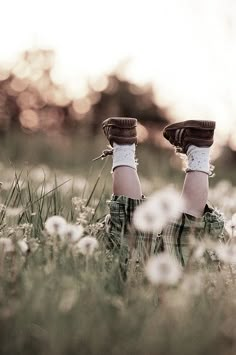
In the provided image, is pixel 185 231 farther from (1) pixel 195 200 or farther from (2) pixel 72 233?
(2) pixel 72 233

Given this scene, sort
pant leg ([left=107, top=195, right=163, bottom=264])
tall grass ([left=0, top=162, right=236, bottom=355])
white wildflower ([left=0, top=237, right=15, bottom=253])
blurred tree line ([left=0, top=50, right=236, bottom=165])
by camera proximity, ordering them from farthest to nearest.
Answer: blurred tree line ([left=0, top=50, right=236, bottom=165]) < pant leg ([left=107, top=195, right=163, bottom=264]) < white wildflower ([left=0, top=237, right=15, bottom=253]) < tall grass ([left=0, top=162, right=236, bottom=355])

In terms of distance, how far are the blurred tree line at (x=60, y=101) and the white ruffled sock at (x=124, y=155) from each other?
65.8 ft

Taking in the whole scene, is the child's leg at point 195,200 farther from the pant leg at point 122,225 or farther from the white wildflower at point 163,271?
the white wildflower at point 163,271

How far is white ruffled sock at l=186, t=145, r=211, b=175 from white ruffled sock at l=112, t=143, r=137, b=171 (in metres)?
0.28

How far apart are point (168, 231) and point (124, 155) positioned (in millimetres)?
445

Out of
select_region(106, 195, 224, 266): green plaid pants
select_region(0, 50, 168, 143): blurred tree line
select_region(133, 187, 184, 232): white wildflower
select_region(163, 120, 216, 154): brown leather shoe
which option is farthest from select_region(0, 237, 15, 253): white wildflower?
select_region(0, 50, 168, 143): blurred tree line

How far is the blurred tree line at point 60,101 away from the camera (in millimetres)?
24734

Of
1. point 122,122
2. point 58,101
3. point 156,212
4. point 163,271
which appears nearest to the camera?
point 163,271

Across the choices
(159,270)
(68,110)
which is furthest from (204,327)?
(68,110)

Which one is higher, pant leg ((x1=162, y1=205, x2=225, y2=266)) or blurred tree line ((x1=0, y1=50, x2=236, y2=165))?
blurred tree line ((x1=0, y1=50, x2=236, y2=165))

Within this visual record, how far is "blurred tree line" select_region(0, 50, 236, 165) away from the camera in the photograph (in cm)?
2473

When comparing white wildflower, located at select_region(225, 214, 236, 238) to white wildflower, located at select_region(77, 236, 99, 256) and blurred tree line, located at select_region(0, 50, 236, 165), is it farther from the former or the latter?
blurred tree line, located at select_region(0, 50, 236, 165)

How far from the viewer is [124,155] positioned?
3559 millimetres

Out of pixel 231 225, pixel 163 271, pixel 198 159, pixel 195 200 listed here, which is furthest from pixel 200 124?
pixel 163 271
